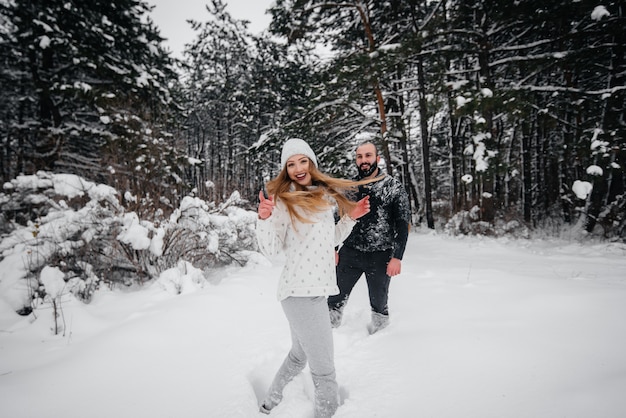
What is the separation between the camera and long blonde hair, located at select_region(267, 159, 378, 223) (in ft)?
5.35

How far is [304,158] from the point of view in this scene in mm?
1743

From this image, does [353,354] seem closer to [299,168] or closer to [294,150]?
[299,168]

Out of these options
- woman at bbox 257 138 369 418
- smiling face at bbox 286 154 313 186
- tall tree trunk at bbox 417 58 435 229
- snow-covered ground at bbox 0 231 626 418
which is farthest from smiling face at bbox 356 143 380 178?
tall tree trunk at bbox 417 58 435 229

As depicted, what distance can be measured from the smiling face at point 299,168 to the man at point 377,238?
3.19ft

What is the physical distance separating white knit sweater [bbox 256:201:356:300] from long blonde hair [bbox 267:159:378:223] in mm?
55

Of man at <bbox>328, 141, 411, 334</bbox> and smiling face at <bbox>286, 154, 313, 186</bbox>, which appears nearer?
smiling face at <bbox>286, 154, 313, 186</bbox>

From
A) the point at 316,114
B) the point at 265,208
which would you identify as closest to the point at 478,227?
the point at 316,114

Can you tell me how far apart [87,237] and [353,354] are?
13.2 feet

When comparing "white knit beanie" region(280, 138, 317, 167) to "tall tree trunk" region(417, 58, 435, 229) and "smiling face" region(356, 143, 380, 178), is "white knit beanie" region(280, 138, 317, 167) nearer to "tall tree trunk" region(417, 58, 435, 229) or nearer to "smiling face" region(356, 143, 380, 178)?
"smiling face" region(356, 143, 380, 178)

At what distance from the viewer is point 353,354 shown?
7.93ft

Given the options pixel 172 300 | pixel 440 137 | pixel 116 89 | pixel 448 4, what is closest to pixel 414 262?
pixel 172 300

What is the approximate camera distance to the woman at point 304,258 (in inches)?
63.4

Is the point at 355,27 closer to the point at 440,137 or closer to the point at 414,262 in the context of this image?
the point at 414,262

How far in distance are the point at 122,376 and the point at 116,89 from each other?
9262 mm
